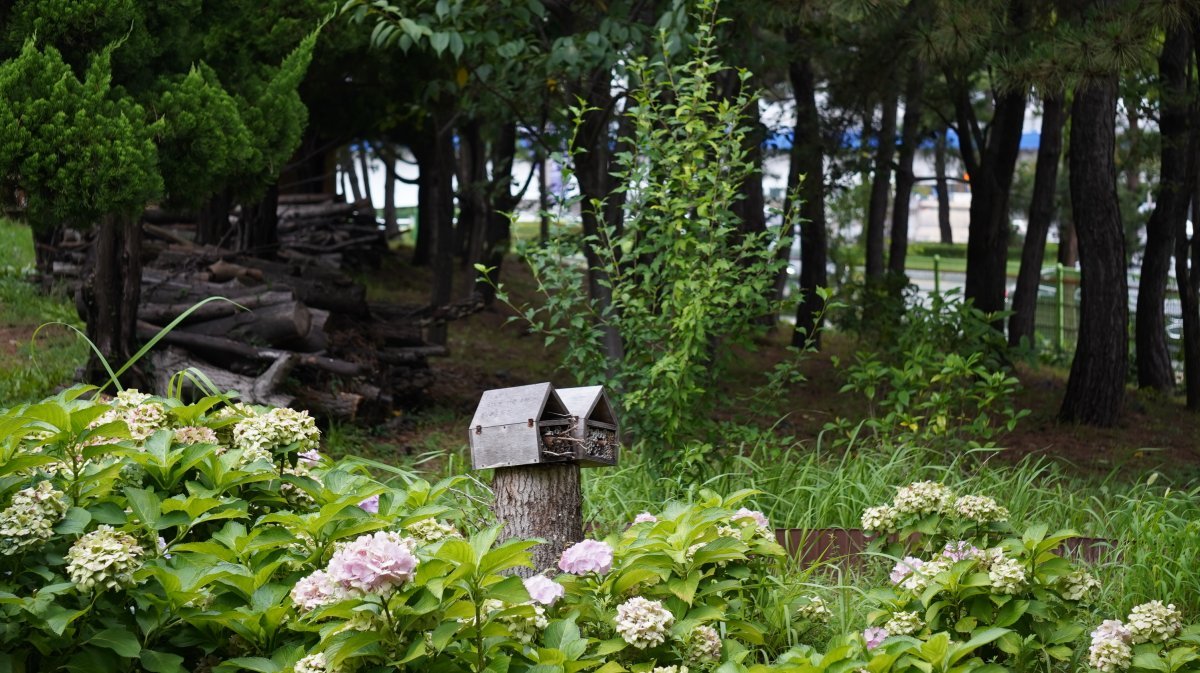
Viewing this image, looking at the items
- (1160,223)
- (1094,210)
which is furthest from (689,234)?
(1160,223)

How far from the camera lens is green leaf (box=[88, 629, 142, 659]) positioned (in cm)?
240

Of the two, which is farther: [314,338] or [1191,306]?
[1191,306]

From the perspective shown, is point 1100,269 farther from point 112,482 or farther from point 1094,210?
point 112,482

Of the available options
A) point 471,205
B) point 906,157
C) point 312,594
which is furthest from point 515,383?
point 312,594

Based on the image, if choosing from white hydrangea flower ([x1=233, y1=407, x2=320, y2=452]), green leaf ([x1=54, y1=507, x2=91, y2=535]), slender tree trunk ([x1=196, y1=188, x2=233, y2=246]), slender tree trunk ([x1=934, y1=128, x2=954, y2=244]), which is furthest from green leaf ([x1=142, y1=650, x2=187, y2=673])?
slender tree trunk ([x1=934, y1=128, x2=954, y2=244])

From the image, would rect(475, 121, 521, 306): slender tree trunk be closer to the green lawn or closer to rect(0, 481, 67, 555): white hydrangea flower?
the green lawn

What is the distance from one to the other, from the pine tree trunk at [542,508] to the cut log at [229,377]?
4.31 meters

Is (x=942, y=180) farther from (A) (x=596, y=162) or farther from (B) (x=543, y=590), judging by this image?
(B) (x=543, y=590)

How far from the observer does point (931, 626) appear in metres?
2.91

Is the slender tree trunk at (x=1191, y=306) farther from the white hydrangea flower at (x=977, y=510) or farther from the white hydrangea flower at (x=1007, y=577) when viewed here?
the white hydrangea flower at (x=1007, y=577)

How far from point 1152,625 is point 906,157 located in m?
12.2

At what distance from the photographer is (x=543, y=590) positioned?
2.59m

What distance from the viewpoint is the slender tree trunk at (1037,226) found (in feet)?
43.8

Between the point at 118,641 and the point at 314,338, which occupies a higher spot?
the point at 314,338
